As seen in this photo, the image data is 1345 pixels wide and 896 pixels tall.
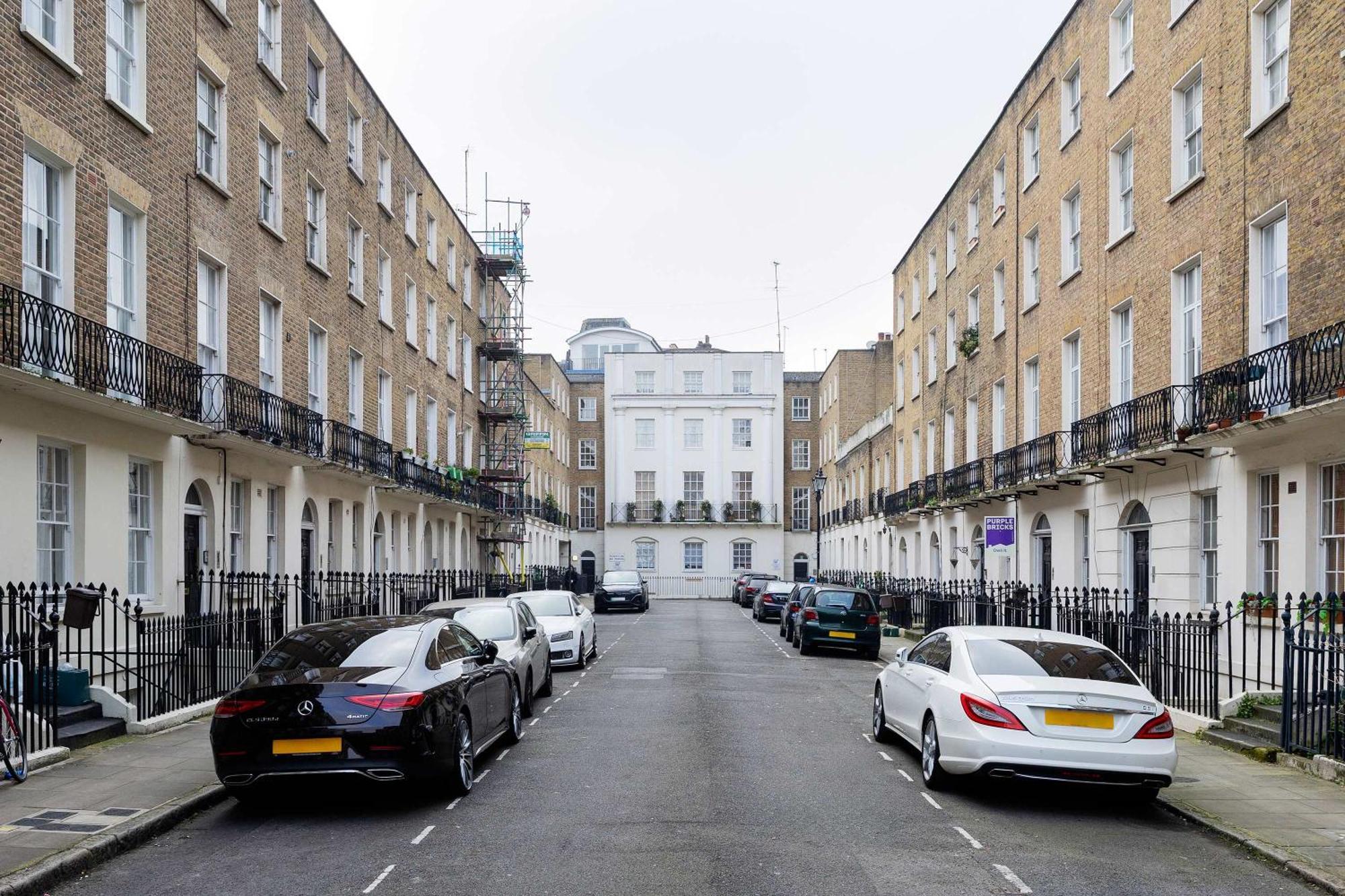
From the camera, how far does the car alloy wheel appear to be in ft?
30.0

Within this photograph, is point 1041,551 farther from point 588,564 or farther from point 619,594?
point 588,564

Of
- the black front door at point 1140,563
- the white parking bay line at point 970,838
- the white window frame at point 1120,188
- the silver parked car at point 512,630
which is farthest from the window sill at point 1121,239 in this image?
the white parking bay line at point 970,838

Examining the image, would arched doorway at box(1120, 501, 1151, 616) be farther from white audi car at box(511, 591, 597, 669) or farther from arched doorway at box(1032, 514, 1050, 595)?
white audi car at box(511, 591, 597, 669)

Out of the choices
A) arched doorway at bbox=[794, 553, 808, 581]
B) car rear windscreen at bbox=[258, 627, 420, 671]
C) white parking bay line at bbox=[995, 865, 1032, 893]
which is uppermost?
car rear windscreen at bbox=[258, 627, 420, 671]

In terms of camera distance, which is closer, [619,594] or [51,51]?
[51,51]

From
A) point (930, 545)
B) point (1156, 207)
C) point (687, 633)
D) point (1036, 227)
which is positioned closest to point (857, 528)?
point (930, 545)

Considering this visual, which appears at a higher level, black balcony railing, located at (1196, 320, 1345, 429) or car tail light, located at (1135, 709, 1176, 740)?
black balcony railing, located at (1196, 320, 1345, 429)

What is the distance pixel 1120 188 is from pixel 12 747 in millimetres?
19286

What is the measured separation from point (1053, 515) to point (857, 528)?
2870cm

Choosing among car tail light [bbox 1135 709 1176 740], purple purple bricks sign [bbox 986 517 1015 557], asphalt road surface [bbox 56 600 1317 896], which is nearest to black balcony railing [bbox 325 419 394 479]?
purple purple bricks sign [bbox 986 517 1015 557]

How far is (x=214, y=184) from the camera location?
17.8m

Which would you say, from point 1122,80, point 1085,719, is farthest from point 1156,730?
point 1122,80

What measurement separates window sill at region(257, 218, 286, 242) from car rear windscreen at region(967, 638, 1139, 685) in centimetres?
1480

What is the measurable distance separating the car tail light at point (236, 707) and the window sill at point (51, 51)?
27.8 feet
